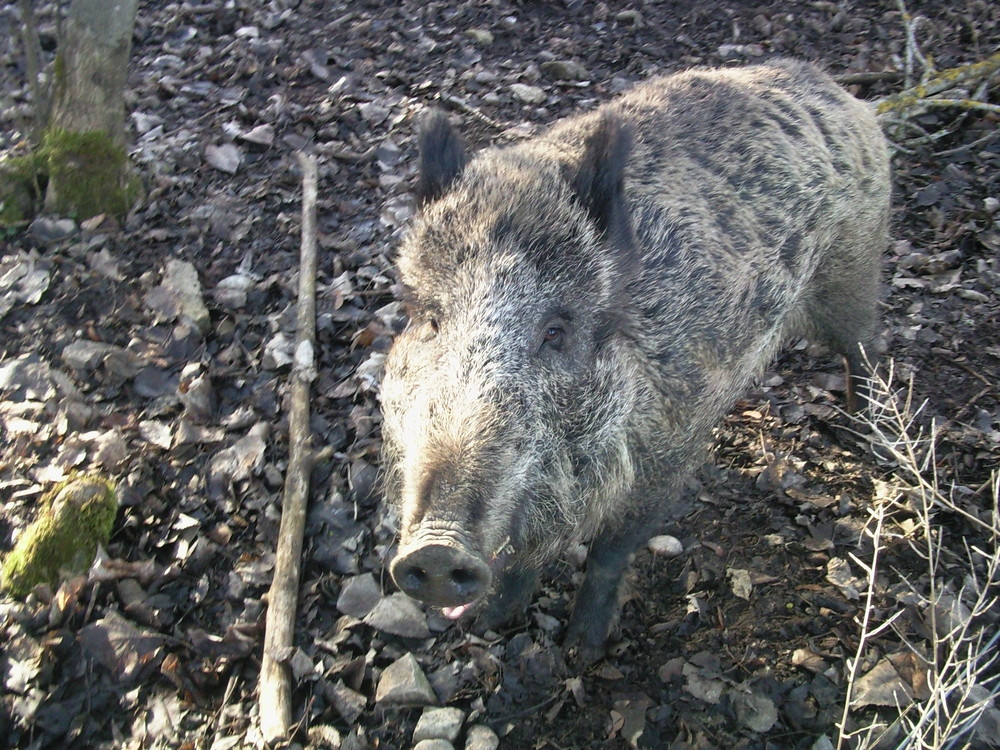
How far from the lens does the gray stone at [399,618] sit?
127 inches

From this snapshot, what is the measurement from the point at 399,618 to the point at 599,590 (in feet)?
2.90

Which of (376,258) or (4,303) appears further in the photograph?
(376,258)

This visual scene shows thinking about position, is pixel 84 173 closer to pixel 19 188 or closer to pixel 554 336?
pixel 19 188

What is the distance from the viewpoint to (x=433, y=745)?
2.89 meters

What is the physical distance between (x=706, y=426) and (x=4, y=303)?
145 inches

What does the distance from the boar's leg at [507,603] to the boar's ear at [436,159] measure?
1.67 metres

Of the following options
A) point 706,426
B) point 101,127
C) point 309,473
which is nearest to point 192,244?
point 101,127

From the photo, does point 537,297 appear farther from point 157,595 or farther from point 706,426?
point 157,595

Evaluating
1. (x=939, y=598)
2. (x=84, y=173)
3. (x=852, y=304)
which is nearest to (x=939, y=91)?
(x=852, y=304)

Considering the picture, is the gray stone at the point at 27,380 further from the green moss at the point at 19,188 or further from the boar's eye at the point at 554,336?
the boar's eye at the point at 554,336

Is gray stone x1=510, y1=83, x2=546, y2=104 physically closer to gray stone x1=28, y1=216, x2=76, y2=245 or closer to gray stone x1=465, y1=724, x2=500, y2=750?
gray stone x1=28, y1=216, x2=76, y2=245

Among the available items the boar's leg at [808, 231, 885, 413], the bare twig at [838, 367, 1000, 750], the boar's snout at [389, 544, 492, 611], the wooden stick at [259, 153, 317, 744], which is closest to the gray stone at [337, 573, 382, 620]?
the wooden stick at [259, 153, 317, 744]

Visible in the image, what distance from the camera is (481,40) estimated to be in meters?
6.71

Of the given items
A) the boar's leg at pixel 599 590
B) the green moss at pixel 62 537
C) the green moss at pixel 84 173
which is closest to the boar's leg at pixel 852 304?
the boar's leg at pixel 599 590
